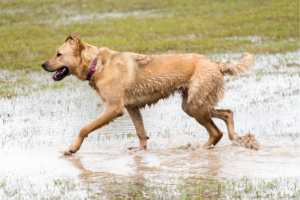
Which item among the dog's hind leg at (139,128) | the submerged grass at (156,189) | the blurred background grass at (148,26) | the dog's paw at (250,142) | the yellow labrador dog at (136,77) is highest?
the blurred background grass at (148,26)

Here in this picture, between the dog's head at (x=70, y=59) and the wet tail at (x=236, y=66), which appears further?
the wet tail at (x=236, y=66)

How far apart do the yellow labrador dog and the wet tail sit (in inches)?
5.1

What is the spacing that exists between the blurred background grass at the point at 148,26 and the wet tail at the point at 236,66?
27.3 feet

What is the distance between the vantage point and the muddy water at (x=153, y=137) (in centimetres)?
590

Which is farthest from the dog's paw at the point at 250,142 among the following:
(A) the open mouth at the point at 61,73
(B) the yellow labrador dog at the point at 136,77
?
(A) the open mouth at the point at 61,73

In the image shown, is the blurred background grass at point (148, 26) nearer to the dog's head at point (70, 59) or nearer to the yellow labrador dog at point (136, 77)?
the dog's head at point (70, 59)

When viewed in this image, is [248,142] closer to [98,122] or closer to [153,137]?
[153,137]

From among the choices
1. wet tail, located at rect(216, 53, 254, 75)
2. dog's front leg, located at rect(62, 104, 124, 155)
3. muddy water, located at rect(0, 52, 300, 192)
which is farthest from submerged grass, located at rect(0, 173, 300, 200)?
wet tail, located at rect(216, 53, 254, 75)

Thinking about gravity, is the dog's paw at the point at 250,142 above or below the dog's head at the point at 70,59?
below

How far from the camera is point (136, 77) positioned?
6.86 m

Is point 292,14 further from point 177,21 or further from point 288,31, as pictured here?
point 177,21

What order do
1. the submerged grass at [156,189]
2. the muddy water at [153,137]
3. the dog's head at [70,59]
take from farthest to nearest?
the dog's head at [70,59], the muddy water at [153,137], the submerged grass at [156,189]

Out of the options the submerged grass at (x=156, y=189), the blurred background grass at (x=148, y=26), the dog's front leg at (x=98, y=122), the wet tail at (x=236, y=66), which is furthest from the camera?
the blurred background grass at (x=148, y=26)

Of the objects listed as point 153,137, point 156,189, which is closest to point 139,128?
point 153,137
